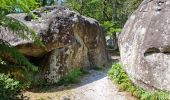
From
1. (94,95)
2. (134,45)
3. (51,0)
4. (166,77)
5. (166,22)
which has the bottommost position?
(94,95)

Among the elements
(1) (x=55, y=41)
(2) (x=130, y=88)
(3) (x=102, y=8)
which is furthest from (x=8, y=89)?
(3) (x=102, y=8)

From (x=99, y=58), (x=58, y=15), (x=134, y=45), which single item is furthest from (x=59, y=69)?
(x=99, y=58)

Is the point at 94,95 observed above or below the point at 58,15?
below

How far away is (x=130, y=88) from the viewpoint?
11.1 m

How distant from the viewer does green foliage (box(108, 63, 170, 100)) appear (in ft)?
32.7

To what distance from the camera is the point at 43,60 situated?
13.0 meters

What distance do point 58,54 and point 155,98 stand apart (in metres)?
4.34

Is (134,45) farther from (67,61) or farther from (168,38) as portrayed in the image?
(67,61)

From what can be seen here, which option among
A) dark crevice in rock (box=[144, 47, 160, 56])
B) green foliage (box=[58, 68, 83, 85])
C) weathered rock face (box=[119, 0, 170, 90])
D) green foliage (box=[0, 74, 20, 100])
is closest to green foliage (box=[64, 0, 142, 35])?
green foliage (box=[58, 68, 83, 85])

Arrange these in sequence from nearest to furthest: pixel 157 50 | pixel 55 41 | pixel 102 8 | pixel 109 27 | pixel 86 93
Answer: pixel 157 50
pixel 86 93
pixel 55 41
pixel 109 27
pixel 102 8

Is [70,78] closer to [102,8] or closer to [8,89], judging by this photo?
[8,89]

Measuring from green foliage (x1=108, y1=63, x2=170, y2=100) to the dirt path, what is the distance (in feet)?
0.66

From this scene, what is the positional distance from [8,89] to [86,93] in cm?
299

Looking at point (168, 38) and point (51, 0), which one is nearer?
point (168, 38)
